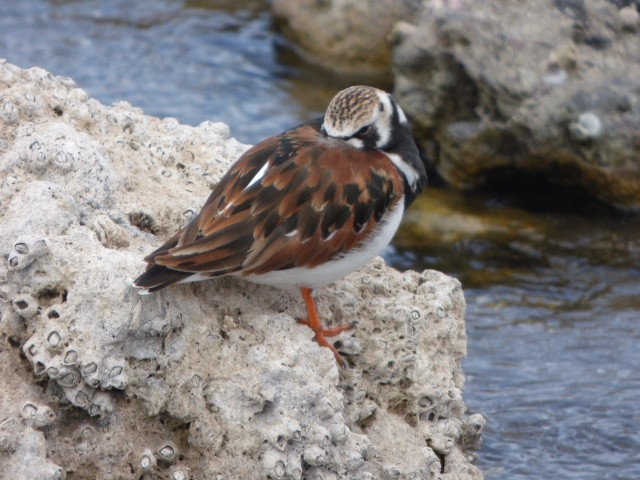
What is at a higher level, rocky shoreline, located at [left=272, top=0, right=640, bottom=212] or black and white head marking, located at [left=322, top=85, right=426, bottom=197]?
black and white head marking, located at [left=322, top=85, right=426, bottom=197]

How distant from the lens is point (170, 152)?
202 inches

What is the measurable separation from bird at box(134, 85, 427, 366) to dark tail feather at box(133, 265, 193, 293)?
15 cm

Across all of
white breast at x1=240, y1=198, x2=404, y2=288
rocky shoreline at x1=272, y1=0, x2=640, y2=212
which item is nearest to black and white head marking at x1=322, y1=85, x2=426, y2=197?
white breast at x1=240, y1=198, x2=404, y2=288

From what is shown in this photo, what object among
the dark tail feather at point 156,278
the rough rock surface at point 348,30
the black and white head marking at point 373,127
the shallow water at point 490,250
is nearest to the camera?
the dark tail feather at point 156,278

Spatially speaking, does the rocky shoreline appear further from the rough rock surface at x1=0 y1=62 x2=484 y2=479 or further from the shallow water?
the rough rock surface at x1=0 y1=62 x2=484 y2=479

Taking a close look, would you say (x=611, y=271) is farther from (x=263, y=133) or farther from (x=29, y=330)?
(x=29, y=330)

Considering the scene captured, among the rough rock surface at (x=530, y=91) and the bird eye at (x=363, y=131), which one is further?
the rough rock surface at (x=530, y=91)

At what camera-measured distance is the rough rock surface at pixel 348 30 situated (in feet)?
38.5

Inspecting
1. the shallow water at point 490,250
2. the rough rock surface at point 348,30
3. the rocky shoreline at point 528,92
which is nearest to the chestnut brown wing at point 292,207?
the shallow water at point 490,250

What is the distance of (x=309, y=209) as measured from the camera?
4.47 metres

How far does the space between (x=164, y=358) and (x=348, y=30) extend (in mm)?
8446

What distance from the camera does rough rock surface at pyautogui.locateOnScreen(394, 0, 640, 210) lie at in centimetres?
874

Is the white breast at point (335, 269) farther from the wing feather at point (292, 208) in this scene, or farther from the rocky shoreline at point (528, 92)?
the rocky shoreline at point (528, 92)

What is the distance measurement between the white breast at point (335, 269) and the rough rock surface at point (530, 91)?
14.8ft
